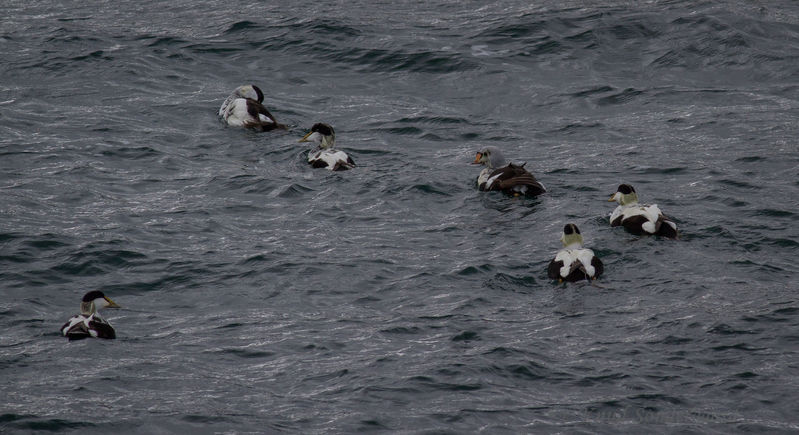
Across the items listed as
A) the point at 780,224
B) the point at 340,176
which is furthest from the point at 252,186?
the point at 780,224

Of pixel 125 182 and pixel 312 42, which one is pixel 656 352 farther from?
pixel 312 42

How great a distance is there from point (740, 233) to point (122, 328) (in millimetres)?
6705

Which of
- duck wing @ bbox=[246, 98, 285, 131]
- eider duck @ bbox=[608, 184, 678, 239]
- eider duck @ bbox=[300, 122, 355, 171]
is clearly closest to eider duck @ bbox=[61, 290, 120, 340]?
eider duck @ bbox=[300, 122, 355, 171]

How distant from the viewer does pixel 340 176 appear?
50.2 ft

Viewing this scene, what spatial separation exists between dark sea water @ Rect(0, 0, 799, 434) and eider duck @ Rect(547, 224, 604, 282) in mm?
162

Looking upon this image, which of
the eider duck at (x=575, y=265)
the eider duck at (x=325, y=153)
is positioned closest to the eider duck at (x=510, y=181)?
the eider duck at (x=325, y=153)

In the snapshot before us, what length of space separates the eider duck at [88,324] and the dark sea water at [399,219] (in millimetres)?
103

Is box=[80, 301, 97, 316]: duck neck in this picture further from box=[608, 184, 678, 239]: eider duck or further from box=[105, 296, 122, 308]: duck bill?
box=[608, 184, 678, 239]: eider duck

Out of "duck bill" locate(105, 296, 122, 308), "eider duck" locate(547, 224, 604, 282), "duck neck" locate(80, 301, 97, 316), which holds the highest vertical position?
"duck neck" locate(80, 301, 97, 316)

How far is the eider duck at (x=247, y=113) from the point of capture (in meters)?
17.4

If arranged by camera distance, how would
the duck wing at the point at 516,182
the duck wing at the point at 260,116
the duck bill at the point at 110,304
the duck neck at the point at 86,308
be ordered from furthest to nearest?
the duck wing at the point at 260,116, the duck wing at the point at 516,182, the duck bill at the point at 110,304, the duck neck at the point at 86,308

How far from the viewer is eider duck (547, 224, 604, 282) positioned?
11.2 metres

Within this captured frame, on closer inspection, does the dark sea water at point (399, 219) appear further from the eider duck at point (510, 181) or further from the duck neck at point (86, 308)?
the duck neck at point (86, 308)

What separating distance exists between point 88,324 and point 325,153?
19.9 feet
